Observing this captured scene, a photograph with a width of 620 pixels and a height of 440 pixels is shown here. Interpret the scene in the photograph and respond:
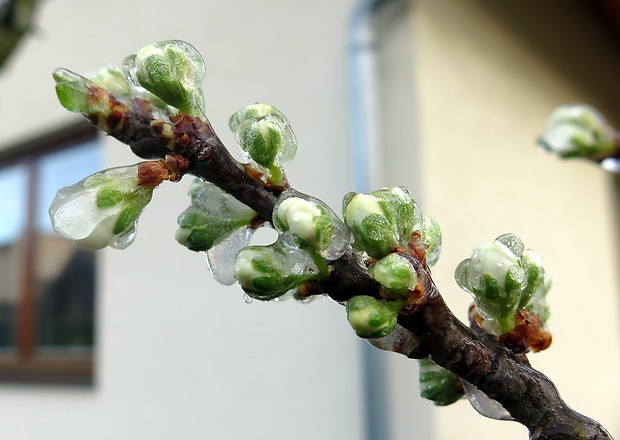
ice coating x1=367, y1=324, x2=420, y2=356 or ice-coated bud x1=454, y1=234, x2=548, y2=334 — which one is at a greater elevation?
ice-coated bud x1=454, y1=234, x2=548, y2=334

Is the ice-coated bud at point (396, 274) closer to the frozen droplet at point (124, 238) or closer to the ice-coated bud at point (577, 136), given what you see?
the frozen droplet at point (124, 238)

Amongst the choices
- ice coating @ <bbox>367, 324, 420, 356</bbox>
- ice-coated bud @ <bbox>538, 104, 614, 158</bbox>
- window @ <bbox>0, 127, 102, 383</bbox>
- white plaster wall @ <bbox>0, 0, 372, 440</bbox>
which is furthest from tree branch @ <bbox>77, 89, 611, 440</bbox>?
window @ <bbox>0, 127, 102, 383</bbox>

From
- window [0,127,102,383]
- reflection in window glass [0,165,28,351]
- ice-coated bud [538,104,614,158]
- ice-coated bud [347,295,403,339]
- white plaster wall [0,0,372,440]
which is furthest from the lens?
reflection in window glass [0,165,28,351]

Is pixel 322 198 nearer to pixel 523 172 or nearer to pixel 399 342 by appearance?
pixel 523 172

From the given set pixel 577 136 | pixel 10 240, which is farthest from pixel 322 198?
pixel 10 240

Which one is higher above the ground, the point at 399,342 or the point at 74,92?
the point at 74,92

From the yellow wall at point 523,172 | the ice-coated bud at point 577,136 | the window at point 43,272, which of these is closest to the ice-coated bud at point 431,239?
the ice-coated bud at point 577,136

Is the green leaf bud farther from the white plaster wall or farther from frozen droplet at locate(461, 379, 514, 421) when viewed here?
the white plaster wall
